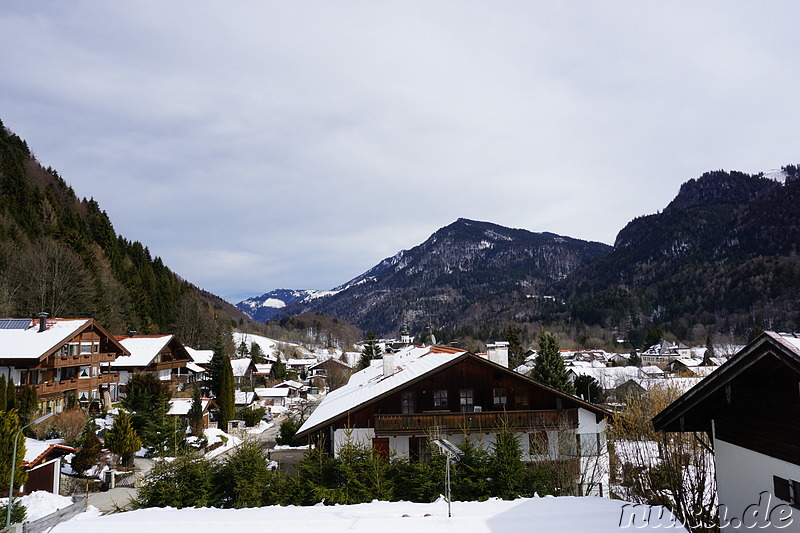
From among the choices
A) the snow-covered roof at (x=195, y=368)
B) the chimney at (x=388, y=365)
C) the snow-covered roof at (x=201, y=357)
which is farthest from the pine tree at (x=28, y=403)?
the snow-covered roof at (x=201, y=357)

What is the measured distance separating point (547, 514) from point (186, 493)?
39.3 feet

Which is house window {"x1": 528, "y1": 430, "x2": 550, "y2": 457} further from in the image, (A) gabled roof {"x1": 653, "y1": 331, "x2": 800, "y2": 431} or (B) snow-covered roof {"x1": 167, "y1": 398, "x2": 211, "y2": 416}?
(B) snow-covered roof {"x1": 167, "y1": 398, "x2": 211, "y2": 416}

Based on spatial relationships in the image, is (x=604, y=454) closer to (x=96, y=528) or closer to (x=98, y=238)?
(x=96, y=528)

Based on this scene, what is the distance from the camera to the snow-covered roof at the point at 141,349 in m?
48.7

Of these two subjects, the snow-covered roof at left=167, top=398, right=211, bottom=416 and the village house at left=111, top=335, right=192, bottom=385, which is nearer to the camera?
the snow-covered roof at left=167, top=398, right=211, bottom=416

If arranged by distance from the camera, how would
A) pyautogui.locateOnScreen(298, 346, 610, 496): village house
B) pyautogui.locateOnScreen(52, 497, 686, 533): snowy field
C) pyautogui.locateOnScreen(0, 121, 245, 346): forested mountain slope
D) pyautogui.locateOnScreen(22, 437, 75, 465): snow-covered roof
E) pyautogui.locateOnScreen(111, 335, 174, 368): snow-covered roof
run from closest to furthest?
pyautogui.locateOnScreen(52, 497, 686, 533): snowy field, pyautogui.locateOnScreen(22, 437, 75, 465): snow-covered roof, pyautogui.locateOnScreen(298, 346, 610, 496): village house, pyautogui.locateOnScreen(111, 335, 174, 368): snow-covered roof, pyautogui.locateOnScreen(0, 121, 245, 346): forested mountain slope

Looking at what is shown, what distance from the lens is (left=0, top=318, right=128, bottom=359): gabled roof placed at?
3291cm

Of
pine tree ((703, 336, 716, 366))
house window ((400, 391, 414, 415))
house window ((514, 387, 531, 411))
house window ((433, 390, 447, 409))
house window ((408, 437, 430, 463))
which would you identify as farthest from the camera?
pine tree ((703, 336, 716, 366))

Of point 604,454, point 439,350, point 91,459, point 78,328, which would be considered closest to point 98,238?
point 78,328

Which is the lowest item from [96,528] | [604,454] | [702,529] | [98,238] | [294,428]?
[294,428]

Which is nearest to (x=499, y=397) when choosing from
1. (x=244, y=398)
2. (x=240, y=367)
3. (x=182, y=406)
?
(x=182, y=406)

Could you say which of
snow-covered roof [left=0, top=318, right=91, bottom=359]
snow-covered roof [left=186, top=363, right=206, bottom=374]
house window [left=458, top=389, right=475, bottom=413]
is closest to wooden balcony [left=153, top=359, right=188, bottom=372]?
snow-covered roof [left=186, top=363, right=206, bottom=374]

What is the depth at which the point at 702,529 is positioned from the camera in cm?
1003

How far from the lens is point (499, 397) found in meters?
23.8
